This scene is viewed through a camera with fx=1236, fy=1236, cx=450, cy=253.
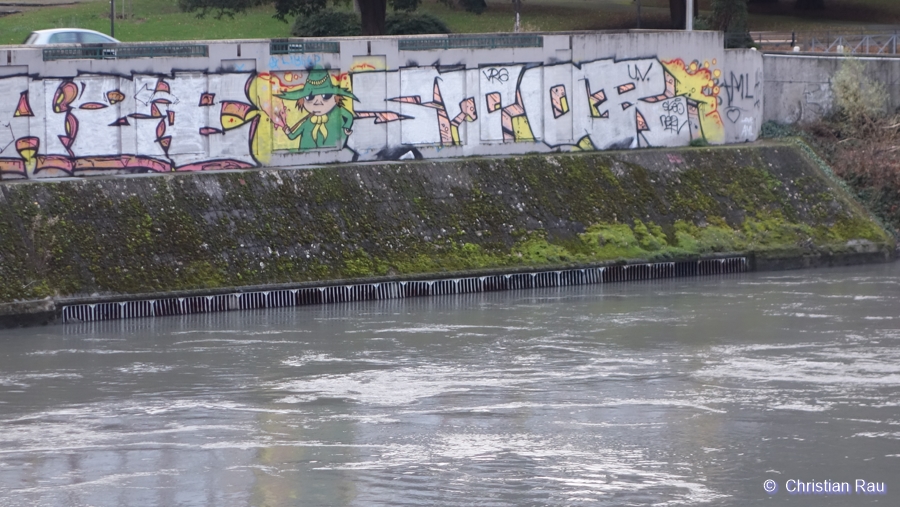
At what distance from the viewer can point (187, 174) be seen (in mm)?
26672

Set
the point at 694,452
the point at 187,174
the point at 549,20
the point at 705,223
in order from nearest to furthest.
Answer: the point at 694,452
the point at 187,174
the point at 705,223
the point at 549,20

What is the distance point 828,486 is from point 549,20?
1713 inches

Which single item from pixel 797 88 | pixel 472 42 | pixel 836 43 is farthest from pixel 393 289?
pixel 836 43

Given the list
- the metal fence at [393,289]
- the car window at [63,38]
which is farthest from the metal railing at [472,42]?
the car window at [63,38]

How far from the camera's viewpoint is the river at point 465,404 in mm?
13688

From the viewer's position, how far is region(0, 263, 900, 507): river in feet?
44.9

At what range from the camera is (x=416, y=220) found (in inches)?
1071

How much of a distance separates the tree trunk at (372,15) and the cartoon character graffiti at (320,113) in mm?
15468

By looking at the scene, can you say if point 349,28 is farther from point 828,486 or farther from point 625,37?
point 828,486

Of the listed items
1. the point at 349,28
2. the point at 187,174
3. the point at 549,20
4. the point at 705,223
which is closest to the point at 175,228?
the point at 187,174

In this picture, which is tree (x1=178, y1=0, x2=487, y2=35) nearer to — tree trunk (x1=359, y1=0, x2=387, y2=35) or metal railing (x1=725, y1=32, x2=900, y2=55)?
tree trunk (x1=359, y1=0, x2=387, y2=35)

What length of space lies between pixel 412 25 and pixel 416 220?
65.8 feet

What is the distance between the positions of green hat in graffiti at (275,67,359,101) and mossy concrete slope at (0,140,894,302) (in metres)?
1.81

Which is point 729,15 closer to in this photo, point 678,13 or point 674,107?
point 678,13
